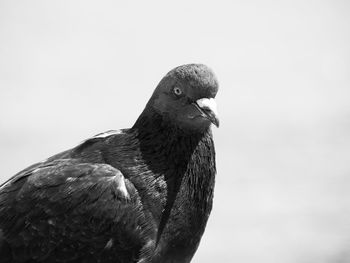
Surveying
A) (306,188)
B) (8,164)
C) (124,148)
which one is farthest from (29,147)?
(124,148)

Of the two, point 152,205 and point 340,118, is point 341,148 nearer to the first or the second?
point 340,118

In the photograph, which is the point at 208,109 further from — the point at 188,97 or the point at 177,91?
the point at 177,91

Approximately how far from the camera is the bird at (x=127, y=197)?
7.37 meters

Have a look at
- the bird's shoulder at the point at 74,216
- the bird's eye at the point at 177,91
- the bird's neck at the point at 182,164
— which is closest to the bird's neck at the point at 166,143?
the bird's neck at the point at 182,164

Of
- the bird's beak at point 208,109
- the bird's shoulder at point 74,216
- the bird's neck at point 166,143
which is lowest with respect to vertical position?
the bird's shoulder at point 74,216

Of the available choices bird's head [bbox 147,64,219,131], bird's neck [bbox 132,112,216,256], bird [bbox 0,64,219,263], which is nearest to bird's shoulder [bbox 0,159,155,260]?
bird [bbox 0,64,219,263]

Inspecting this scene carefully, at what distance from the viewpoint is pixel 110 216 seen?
740 cm

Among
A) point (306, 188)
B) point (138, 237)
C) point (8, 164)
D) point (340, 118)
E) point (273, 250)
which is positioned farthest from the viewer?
point (340, 118)

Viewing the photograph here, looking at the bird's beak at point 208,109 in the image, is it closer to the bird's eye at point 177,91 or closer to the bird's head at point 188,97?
the bird's head at point 188,97

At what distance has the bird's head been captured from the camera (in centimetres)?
746

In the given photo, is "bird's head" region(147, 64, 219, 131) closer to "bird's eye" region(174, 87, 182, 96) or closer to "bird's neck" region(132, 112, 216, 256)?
"bird's eye" region(174, 87, 182, 96)

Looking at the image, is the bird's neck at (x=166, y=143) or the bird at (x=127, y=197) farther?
the bird's neck at (x=166, y=143)

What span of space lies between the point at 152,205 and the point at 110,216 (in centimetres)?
37

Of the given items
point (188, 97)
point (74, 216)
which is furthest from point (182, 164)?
point (74, 216)
